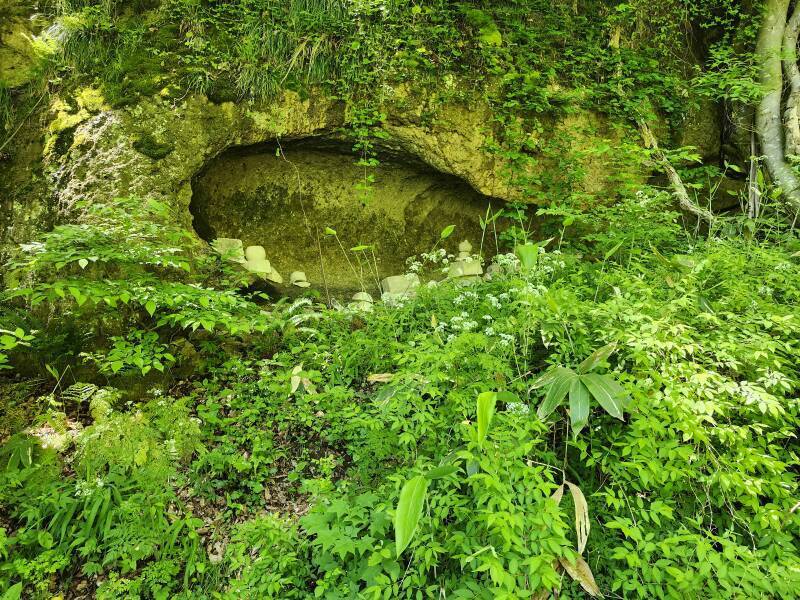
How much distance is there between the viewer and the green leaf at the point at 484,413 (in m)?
1.87

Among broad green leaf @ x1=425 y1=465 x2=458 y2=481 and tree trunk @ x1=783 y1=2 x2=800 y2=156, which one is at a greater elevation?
tree trunk @ x1=783 y1=2 x2=800 y2=156

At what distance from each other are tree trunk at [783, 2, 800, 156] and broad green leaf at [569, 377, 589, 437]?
4660mm

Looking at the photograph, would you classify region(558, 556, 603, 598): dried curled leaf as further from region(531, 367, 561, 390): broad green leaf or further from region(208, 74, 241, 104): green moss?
region(208, 74, 241, 104): green moss

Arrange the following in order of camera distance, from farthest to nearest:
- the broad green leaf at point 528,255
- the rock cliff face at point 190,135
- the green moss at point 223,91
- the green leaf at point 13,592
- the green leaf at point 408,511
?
the green moss at point 223,91 → the rock cliff face at point 190,135 → the broad green leaf at point 528,255 → the green leaf at point 13,592 → the green leaf at point 408,511

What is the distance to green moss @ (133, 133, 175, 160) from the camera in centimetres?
389

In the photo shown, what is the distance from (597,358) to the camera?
2256mm

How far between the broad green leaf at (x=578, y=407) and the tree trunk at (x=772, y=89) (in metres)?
4.44

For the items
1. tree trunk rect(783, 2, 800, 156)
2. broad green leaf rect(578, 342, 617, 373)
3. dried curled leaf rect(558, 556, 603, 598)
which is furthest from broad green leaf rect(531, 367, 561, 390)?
tree trunk rect(783, 2, 800, 156)

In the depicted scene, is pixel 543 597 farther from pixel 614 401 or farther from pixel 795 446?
pixel 795 446

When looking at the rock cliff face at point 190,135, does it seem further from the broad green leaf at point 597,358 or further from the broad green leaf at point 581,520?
the broad green leaf at point 581,520

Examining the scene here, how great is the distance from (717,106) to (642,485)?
19.6 feet

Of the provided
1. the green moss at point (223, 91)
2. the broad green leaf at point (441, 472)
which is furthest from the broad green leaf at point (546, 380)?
the green moss at point (223, 91)

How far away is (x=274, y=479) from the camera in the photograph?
2949 millimetres

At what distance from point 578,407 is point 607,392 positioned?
0.49ft
